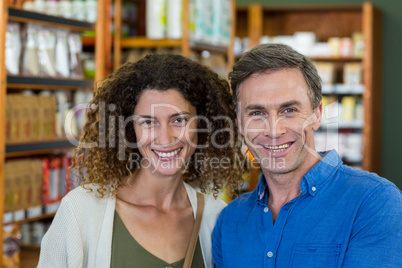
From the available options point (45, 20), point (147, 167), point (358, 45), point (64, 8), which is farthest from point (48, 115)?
point (358, 45)

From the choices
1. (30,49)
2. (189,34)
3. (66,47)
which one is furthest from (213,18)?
(30,49)

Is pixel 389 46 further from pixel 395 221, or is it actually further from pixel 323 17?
pixel 395 221

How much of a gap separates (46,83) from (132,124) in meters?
1.43

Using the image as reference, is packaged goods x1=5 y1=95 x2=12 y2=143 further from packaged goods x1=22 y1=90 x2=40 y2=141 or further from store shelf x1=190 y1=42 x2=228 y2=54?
store shelf x1=190 y1=42 x2=228 y2=54

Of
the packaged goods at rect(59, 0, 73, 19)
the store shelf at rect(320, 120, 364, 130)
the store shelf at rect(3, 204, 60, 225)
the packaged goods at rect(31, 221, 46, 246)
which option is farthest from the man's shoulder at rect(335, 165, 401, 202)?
the store shelf at rect(320, 120, 364, 130)

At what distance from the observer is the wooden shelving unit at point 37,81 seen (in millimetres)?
3150

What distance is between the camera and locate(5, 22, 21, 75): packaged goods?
3387 mm

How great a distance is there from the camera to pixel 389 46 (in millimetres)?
6879

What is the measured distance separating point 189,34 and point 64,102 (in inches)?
45.4

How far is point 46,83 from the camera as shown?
356 cm

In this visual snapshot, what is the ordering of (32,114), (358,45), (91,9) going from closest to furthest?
(32,114) < (91,9) < (358,45)

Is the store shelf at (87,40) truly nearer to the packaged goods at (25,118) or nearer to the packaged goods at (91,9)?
the packaged goods at (91,9)
